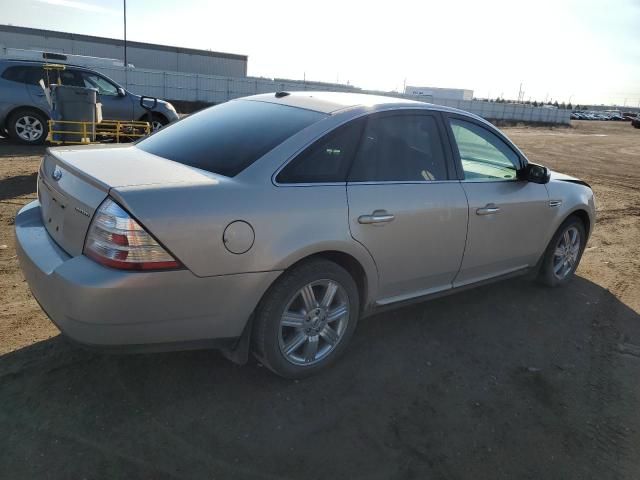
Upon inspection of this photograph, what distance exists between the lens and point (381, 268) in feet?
11.0

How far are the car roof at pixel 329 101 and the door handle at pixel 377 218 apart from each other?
697mm

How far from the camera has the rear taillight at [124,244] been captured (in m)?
2.43

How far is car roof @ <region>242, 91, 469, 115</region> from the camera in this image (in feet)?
11.2

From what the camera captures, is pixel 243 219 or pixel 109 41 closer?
pixel 243 219

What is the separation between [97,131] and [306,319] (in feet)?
30.4

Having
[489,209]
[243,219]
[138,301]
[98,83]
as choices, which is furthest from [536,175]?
[98,83]

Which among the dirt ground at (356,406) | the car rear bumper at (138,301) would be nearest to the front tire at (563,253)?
the dirt ground at (356,406)

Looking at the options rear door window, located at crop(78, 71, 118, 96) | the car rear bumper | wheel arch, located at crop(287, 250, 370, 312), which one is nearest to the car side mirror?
wheel arch, located at crop(287, 250, 370, 312)

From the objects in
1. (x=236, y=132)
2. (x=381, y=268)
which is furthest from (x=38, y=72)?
(x=381, y=268)

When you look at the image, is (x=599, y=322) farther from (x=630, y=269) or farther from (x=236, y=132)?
(x=236, y=132)

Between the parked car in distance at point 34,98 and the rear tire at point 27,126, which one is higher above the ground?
the parked car in distance at point 34,98

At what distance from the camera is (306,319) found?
10.2ft

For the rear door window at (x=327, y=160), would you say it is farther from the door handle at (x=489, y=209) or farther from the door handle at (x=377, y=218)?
the door handle at (x=489, y=209)

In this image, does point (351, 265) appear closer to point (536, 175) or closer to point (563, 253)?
point (536, 175)
